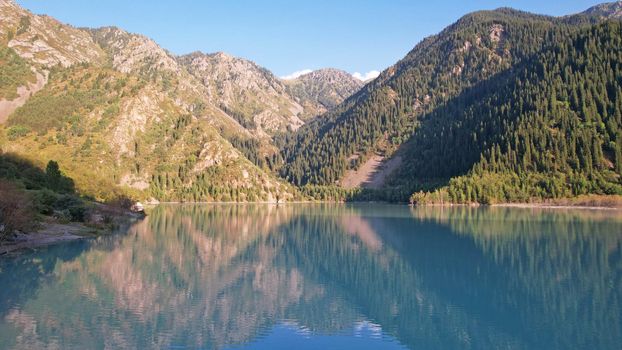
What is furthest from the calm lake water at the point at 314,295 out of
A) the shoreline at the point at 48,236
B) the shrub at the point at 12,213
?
the shrub at the point at 12,213

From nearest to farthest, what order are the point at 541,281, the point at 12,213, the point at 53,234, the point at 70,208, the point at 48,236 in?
1. the point at 541,281
2. the point at 12,213
3. the point at 48,236
4. the point at 53,234
5. the point at 70,208

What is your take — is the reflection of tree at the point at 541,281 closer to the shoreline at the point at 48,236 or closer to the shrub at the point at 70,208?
the shoreline at the point at 48,236

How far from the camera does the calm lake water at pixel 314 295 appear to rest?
91.4 feet

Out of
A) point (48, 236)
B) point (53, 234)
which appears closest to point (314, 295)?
point (48, 236)

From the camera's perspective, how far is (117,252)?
57.7 m

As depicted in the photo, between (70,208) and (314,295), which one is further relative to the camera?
(70,208)

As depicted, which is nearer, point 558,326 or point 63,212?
point 558,326

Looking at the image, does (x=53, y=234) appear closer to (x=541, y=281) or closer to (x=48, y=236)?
(x=48, y=236)

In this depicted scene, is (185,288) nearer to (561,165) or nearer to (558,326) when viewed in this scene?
(558,326)

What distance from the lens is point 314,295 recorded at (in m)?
39.0

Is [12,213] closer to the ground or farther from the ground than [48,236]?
farther from the ground

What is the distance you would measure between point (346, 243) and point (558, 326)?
42.5 meters

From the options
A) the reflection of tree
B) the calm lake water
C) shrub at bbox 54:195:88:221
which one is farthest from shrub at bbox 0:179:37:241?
the reflection of tree

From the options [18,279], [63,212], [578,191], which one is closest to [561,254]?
[18,279]
